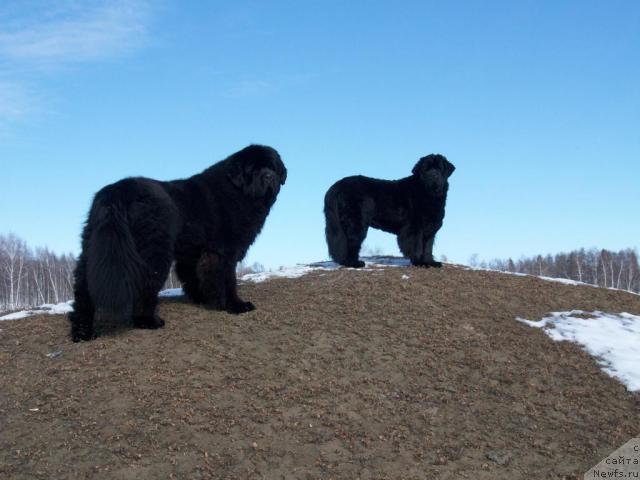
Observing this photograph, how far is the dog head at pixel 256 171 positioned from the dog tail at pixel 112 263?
1994 mm

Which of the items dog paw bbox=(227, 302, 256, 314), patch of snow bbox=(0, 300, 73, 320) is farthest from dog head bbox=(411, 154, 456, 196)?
patch of snow bbox=(0, 300, 73, 320)

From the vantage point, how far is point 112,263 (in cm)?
689

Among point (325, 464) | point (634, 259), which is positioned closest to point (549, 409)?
point (325, 464)

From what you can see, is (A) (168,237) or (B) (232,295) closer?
(A) (168,237)

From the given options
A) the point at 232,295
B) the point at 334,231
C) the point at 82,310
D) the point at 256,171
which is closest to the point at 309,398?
the point at 232,295

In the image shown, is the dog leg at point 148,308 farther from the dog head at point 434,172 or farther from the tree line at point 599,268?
the tree line at point 599,268

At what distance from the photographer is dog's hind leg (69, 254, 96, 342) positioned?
7.34 m

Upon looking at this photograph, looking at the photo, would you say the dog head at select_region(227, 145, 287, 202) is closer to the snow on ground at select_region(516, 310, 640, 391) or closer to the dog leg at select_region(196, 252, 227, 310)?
the dog leg at select_region(196, 252, 227, 310)

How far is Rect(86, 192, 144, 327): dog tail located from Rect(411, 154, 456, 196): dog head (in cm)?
676

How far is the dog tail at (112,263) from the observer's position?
6.88 metres

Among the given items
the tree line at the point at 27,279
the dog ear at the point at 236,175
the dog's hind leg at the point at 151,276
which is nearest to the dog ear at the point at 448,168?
the dog ear at the point at 236,175

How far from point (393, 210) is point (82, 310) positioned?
6.65 m

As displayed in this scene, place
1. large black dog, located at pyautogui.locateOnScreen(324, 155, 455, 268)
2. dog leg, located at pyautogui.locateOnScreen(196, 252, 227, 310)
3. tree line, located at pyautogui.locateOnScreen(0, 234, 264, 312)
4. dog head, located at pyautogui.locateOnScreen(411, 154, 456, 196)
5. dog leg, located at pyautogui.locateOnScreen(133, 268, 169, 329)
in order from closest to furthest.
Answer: dog leg, located at pyautogui.locateOnScreen(133, 268, 169, 329) → dog leg, located at pyautogui.locateOnScreen(196, 252, 227, 310) → large black dog, located at pyautogui.locateOnScreen(324, 155, 455, 268) → dog head, located at pyautogui.locateOnScreen(411, 154, 456, 196) → tree line, located at pyautogui.locateOnScreen(0, 234, 264, 312)

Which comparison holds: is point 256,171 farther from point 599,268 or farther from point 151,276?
point 599,268
